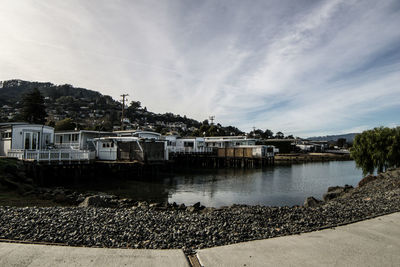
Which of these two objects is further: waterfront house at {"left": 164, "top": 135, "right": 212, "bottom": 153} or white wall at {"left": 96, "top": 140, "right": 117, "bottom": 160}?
waterfront house at {"left": 164, "top": 135, "right": 212, "bottom": 153}

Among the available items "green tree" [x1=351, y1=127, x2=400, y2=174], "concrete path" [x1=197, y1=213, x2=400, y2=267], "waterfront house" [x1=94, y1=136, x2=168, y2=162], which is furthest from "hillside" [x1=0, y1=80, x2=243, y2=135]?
"concrete path" [x1=197, y1=213, x2=400, y2=267]

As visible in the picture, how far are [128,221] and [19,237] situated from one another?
8.03 feet

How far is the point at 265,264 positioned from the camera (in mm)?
4137

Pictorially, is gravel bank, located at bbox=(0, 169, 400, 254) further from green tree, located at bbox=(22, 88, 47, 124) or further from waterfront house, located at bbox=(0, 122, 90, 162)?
green tree, located at bbox=(22, 88, 47, 124)

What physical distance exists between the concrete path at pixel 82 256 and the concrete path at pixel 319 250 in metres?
0.64

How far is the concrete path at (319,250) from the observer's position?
4211mm

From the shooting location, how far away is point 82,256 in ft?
14.6

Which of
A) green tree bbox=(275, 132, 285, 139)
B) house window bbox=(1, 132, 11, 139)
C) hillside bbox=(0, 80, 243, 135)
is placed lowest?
house window bbox=(1, 132, 11, 139)

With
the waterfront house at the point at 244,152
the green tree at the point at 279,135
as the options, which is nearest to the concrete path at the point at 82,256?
the waterfront house at the point at 244,152

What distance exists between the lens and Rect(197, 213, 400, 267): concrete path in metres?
4.21

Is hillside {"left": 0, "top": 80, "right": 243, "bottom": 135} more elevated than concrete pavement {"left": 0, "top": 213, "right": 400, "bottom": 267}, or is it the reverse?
hillside {"left": 0, "top": 80, "right": 243, "bottom": 135}

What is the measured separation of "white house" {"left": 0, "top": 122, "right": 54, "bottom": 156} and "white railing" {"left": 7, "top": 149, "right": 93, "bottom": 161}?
61.3 inches

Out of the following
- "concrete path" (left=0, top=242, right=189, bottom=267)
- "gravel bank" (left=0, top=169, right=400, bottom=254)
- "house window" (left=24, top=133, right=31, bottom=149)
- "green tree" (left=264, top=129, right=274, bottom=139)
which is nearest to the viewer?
"concrete path" (left=0, top=242, right=189, bottom=267)

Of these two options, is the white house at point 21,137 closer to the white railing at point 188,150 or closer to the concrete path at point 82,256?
the white railing at point 188,150
